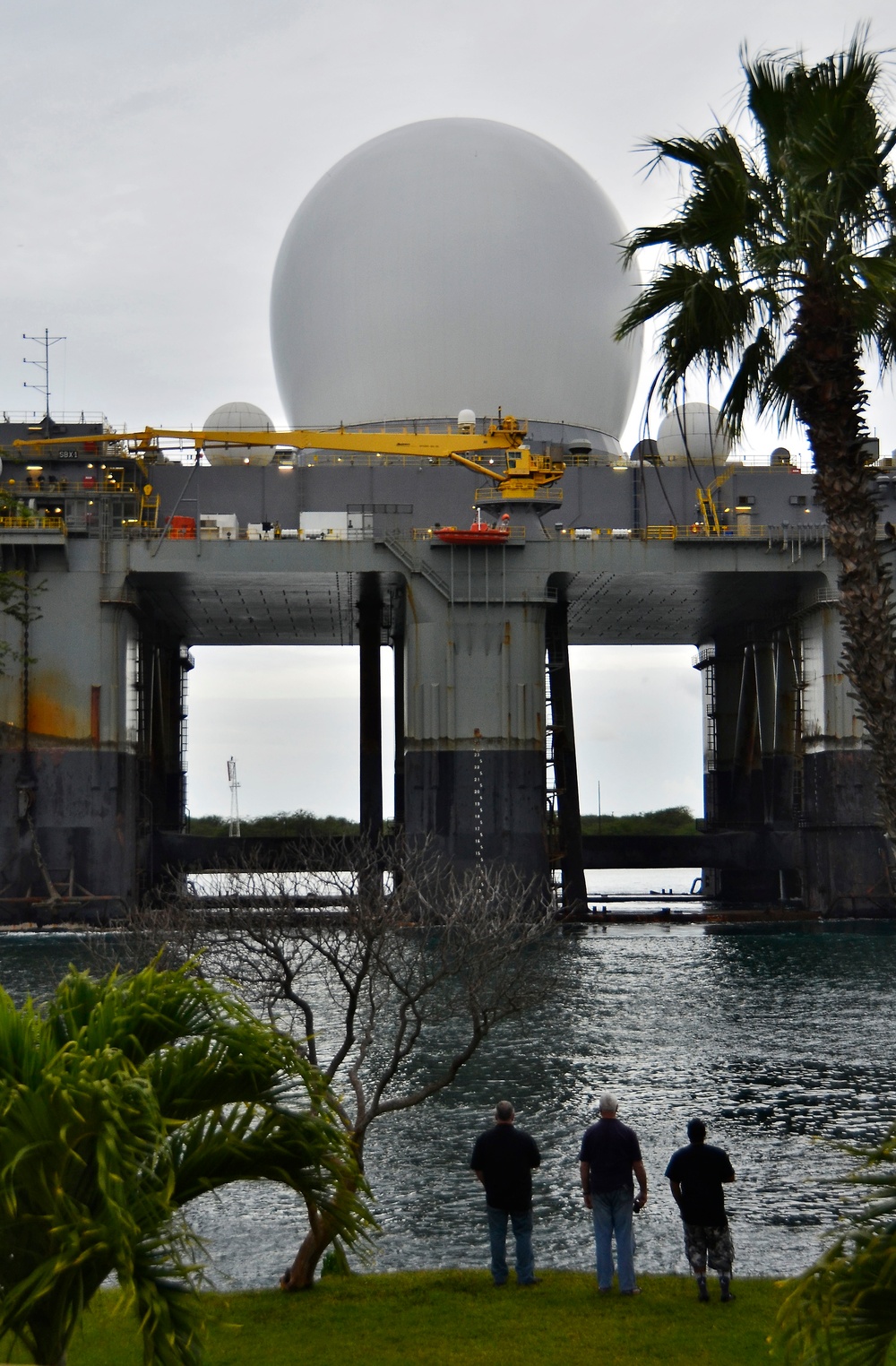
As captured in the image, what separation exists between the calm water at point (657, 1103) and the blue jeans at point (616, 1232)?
1517 mm

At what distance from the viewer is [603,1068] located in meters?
24.1

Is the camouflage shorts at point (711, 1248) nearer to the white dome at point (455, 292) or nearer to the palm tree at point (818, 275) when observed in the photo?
the palm tree at point (818, 275)

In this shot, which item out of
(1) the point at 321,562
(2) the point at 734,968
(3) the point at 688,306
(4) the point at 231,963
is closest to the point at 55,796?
(1) the point at 321,562

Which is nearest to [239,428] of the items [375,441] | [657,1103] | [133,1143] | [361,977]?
[375,441]

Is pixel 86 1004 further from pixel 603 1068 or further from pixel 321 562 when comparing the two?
pixel 321 562

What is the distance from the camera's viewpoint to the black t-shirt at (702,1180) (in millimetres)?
11086

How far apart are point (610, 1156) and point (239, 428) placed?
49.8m

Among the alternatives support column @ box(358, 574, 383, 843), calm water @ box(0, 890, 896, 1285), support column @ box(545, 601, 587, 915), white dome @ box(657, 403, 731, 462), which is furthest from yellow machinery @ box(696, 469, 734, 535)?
calm water @ box(0, 890, 896, 1285)

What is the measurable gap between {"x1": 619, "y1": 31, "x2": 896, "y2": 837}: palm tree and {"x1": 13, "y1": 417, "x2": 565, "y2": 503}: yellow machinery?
39016 mm

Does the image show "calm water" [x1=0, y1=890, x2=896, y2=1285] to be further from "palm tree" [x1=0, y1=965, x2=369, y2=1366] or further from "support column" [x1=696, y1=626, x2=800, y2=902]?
"support column" [x1=696, y1=626, x2=800, y2=902]

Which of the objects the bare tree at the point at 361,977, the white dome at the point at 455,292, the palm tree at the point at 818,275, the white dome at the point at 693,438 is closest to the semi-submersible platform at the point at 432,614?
the white dome at the point at 693,438

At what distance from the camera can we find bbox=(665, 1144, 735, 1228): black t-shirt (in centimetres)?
1109

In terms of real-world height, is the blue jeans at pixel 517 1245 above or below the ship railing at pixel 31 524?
below

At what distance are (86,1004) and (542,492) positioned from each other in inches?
1768
